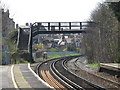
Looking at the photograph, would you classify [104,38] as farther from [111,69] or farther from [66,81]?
[66,81]

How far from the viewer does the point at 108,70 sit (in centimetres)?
1980

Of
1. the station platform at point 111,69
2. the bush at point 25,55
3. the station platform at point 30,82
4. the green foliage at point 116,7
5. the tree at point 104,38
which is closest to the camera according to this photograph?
the station platform at point 30,82

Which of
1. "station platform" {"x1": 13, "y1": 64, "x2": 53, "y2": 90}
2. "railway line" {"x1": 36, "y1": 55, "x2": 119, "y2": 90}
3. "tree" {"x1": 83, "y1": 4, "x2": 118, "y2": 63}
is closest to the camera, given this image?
"station platform" {"x1": 13, "y1": 64, "x2": 53, "y2": 90}

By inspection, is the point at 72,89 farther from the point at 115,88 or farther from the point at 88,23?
the point at 88,23

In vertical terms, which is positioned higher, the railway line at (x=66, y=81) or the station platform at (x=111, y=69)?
the station platform at (x=111, y=69)

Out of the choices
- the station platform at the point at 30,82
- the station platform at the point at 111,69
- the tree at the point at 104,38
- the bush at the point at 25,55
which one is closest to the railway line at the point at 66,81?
the station platform at the point at 30,82

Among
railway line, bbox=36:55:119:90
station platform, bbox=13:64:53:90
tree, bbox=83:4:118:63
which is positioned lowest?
railway line, bbox=36:55:119:90

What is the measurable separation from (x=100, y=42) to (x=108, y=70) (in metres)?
10.3

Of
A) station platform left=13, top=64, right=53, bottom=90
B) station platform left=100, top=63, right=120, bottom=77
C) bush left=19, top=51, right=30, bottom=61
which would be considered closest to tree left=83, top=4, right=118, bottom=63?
station platform left=100, top=63, right=120, bottom=77

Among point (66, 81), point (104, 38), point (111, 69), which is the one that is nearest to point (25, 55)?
point (104, 38)

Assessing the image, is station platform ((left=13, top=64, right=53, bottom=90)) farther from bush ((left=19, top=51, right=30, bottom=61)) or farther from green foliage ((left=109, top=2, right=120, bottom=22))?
bush ((left=19, top=51, right=30, bottom=61))

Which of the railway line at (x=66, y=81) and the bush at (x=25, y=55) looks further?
the bush at (x=25, y=55)

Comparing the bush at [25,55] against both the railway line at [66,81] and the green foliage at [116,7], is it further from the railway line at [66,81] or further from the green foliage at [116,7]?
the green foliage at [116,7]

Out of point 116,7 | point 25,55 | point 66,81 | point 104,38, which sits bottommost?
point 66,81
